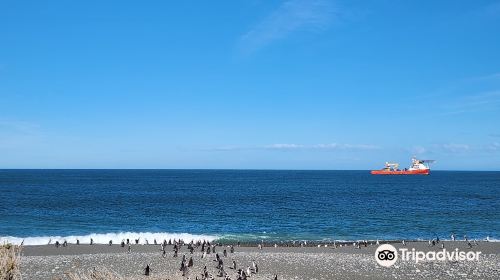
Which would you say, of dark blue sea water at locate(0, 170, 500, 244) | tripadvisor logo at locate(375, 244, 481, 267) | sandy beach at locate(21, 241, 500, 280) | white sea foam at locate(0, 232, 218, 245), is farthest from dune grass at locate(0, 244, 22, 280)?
white sea foam at locate(0, 232, 218, 245)

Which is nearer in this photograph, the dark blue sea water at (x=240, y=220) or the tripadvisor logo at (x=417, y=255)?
the tripadvisor logo at (x=417, y=255)

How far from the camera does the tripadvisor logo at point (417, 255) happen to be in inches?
1560

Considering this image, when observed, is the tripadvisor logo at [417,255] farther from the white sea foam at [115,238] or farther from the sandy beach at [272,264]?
the white sea foam at [115,238]

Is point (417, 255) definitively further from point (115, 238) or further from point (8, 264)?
point (8, 264)

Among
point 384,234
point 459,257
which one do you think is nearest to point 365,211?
point 384,234

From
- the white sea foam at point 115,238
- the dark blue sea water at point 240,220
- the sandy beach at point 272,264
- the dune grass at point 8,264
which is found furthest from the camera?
the dark blue sea water at point 240,220

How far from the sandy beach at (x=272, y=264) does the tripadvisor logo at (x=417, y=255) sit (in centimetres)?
85

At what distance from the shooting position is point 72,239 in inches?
2201

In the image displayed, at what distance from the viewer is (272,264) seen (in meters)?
37.1

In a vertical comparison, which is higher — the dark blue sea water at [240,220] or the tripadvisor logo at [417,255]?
the tripadvisor logo at [417,255]

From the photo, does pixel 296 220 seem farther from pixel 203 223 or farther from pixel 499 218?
pixel 499 218

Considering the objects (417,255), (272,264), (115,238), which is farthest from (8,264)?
(115,238)

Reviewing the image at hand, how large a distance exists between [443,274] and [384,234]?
2892 cm

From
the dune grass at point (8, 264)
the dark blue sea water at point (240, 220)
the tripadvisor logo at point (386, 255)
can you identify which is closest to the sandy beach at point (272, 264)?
the tripadvisor logo at point (386, 255)
